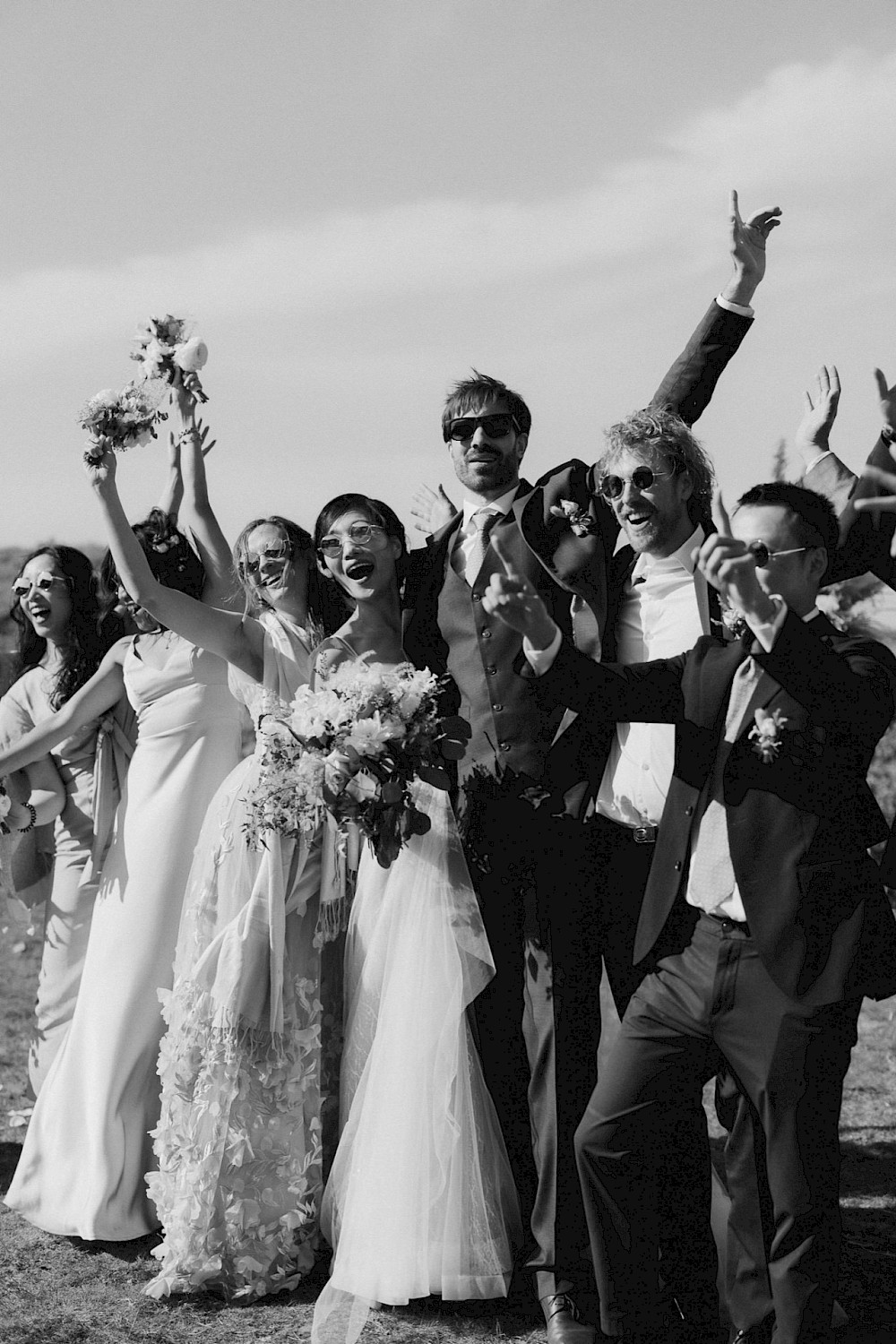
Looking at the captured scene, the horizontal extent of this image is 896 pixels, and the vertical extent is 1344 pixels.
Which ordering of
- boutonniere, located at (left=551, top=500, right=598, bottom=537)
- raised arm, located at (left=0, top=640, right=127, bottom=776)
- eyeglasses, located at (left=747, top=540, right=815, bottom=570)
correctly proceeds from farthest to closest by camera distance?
1. raised arm, located at (left=0, top=640, right=127, bottom=776)
2. boutonniere, located at (left=551, top=500, right=598, bottom=537)
3. eyeglasses, located at (left=747, top=540, right=815, bottom=570)

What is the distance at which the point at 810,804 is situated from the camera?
362 centimetres

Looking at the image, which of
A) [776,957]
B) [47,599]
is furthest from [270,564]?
[776,957]

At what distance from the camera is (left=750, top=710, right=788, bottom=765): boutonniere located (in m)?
3.60

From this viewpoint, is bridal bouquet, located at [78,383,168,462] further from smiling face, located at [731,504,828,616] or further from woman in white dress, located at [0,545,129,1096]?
smiling face, located at [731,504,828,616]

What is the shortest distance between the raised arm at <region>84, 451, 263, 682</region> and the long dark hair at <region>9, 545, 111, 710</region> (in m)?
1.30

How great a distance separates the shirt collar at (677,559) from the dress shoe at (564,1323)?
2.32 metres

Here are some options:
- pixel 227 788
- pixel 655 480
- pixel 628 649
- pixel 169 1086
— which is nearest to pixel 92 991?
pixel 169 1086

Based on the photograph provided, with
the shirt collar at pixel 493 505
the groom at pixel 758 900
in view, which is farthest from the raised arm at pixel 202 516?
the groom at pixel 758 900

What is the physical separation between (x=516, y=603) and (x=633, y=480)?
0.89 metres

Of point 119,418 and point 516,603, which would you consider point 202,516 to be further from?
point 516,603

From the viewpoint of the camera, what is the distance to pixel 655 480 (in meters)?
4.35

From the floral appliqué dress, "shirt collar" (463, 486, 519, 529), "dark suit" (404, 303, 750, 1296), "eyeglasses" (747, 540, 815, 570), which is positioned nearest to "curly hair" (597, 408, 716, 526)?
"dark suit" (404, 303, 750, 1296)

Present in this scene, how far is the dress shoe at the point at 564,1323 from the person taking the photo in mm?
4270

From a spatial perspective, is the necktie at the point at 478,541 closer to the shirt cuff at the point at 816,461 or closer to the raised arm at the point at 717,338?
the raised arm at the point at 717,338
